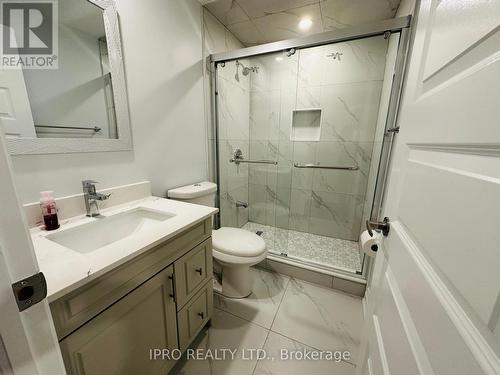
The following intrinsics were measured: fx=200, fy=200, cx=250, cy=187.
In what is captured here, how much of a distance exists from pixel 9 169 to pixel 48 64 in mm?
888

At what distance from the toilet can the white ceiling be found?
4.85ft

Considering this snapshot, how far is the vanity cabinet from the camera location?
1.94 feet

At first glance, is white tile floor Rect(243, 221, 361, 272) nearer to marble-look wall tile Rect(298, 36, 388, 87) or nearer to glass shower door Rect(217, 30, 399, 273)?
glass shower door Rect(217, 30, 399, 273)

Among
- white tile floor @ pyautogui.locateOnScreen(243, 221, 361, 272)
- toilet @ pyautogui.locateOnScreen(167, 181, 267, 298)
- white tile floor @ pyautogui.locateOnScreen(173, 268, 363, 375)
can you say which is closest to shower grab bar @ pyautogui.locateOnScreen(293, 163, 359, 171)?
white tile floor @ pyautogui.locateOnScreen(243, 221, 361, 272)

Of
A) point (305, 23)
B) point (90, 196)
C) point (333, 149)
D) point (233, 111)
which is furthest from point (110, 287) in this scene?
point (305, 23)

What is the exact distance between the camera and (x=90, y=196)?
99 centimetres

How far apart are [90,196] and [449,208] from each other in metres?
1.30

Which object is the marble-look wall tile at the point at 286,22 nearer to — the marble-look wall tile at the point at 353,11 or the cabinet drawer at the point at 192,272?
the marble-look wall tile at the point at 353,11

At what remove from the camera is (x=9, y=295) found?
11.9 inches

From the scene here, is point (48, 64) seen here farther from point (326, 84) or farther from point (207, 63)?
point (326, 84)

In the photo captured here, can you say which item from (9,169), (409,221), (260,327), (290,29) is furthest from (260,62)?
(260,327)

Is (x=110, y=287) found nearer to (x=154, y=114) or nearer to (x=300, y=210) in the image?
(x=154, y=114)

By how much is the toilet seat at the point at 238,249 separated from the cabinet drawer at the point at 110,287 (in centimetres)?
48

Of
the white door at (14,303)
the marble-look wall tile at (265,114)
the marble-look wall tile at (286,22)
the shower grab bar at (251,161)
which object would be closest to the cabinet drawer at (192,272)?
the white door at (14,303)
